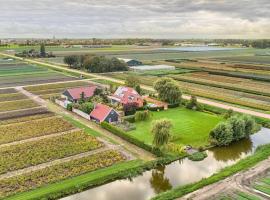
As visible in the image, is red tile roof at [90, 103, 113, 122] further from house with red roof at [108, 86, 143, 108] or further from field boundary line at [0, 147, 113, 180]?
field boundary line at [0, 147, 113, 180]

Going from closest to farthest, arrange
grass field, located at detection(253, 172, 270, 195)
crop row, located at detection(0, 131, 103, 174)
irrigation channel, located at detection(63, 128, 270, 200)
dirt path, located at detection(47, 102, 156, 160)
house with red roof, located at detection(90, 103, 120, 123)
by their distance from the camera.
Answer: grass field, located at detection(253, 172, 270, 195), irrigation channel, located at detection(63, 128, 270, 200), crop row, located at detection(0, 131, 103, 174), dirt path, located at detection(47, 102, 156, 160), house with red roof, located at detection(90, 103, 120, 123)

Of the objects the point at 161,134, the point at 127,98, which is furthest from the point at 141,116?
the point at 161,134

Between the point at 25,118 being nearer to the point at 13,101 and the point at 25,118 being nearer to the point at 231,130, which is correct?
the point at 13,101

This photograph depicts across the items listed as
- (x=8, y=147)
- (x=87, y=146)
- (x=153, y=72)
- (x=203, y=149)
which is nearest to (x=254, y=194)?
(x=203, y=149)

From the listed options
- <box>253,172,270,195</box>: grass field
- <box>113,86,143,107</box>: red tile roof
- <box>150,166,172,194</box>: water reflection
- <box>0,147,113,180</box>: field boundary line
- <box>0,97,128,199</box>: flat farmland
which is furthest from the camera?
<box>113,86,143,107</box>: red tile roof

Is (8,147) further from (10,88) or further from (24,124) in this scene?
(10,88)

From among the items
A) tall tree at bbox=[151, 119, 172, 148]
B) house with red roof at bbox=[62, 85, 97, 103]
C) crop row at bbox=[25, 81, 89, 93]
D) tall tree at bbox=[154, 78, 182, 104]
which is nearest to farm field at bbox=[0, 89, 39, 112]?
crop row at bbox=[25, 81, 89, 93]

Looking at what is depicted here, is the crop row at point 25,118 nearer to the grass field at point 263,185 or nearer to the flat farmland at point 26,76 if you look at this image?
the flat farmland at point 26,76
